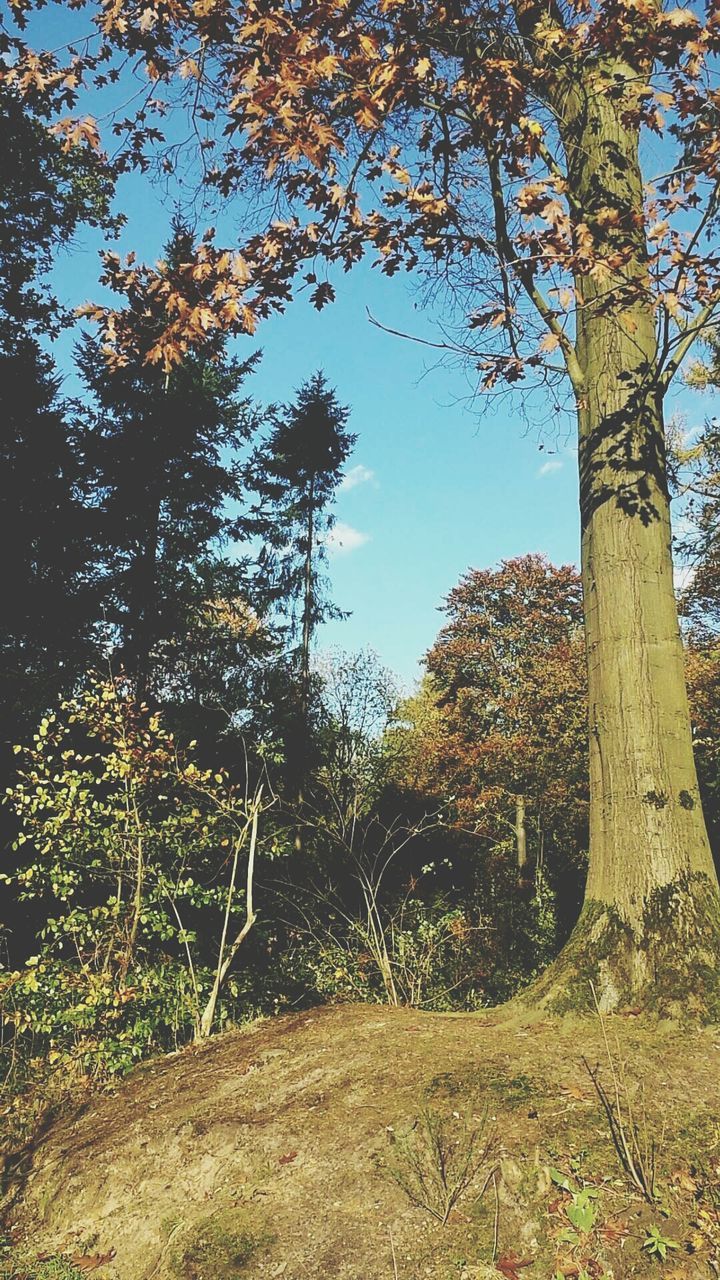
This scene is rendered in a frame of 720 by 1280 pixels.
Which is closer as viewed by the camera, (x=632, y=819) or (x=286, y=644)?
(x=632, y=819)

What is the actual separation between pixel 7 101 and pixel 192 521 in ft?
24.9

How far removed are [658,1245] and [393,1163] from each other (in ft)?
3.37

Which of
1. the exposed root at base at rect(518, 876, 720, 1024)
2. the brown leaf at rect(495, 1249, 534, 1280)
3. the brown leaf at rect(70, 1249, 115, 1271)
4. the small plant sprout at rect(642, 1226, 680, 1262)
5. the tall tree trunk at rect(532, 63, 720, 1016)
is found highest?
the tall tree trunk at rect(532, 63, 720, 1016)

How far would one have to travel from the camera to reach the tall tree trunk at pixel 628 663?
11.9ft

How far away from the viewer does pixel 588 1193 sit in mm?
2539

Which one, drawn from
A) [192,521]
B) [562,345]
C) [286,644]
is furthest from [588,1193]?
[286,644]

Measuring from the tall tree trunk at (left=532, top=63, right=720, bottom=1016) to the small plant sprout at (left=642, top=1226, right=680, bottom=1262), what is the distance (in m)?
1.19

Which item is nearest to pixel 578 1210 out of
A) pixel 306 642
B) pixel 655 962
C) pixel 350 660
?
pixel 655 962

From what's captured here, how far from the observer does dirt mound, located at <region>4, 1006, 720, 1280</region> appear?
2510 mm

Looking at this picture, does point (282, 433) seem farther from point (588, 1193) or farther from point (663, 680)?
point (588, 1193)

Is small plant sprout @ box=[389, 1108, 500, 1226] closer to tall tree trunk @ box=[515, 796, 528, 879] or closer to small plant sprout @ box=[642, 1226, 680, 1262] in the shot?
small plant sprout @ box=[642, 1226, 680, 1262]

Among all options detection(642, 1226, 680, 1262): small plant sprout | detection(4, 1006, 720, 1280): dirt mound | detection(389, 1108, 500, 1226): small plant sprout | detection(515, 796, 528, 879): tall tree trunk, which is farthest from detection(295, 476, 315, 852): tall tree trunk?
detection(642, 1226, 680, 1262): small plant sprout

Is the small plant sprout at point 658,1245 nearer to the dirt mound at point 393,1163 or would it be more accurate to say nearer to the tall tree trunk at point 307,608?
the dirt mound at point 393,1163

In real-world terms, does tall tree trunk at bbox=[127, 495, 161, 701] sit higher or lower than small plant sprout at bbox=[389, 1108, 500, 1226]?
higher
